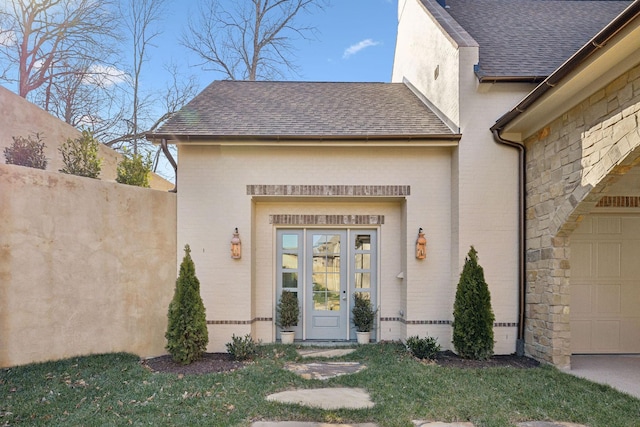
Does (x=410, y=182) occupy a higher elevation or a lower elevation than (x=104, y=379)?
higher

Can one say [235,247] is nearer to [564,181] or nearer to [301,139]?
[301,139]

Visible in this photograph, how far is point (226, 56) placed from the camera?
15.6 m

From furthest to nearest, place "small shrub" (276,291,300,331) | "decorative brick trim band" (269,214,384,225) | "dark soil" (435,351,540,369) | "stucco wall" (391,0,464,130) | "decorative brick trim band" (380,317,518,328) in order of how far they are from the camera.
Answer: "decorative brick trim band" (269,214,384,225), "small shrub" (276,291,300,331), "stucco wall" (391,0,464,130), "decorative brick trim band" (380,317,518,328), "dark soil" (435,351,540,369)

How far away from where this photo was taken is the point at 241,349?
6203 millimetres

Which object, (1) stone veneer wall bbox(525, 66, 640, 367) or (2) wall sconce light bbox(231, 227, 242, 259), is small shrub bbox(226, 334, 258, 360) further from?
(1) stone veneer wall bbox(525, 66, 640, 367)

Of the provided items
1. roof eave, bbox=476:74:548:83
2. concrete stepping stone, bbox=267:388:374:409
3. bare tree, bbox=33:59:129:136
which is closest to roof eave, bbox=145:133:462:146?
roof eave, bbox=476:74:548:83

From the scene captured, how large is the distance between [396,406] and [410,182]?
395cm

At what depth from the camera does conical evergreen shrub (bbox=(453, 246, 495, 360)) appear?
240 inches

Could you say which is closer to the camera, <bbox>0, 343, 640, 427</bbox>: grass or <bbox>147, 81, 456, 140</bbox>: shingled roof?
<bbox>0, 343, 640, 427</bbox>: grass

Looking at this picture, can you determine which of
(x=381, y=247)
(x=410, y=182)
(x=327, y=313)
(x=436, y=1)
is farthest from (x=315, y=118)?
(x=436, y=1)

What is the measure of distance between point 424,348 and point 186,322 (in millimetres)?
3759

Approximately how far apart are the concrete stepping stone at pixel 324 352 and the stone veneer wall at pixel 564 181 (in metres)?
3.00

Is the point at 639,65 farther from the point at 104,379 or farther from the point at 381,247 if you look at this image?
the point at 104,379

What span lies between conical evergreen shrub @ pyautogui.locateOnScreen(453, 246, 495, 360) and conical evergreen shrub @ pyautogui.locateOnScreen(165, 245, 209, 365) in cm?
409
